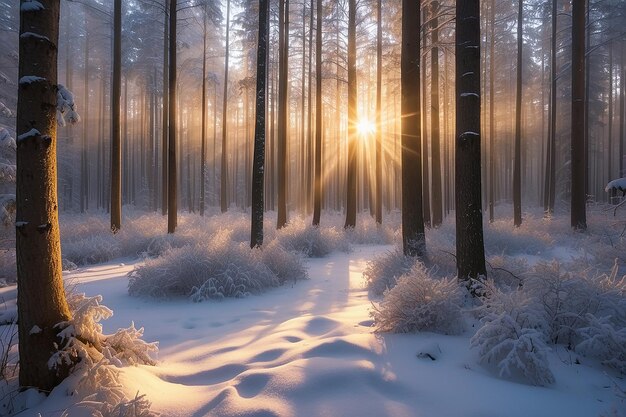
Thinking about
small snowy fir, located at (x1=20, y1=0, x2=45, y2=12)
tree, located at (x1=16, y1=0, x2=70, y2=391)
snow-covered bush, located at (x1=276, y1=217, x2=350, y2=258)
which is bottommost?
snow-covered bush, located at (x1=276, y1=217, x2=350, y2=258)

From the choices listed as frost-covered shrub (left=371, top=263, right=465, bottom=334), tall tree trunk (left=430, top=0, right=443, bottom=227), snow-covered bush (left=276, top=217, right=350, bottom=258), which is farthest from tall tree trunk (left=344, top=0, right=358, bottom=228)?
frost-covered shrub (left=371, top=263, right=465, bottom=334)

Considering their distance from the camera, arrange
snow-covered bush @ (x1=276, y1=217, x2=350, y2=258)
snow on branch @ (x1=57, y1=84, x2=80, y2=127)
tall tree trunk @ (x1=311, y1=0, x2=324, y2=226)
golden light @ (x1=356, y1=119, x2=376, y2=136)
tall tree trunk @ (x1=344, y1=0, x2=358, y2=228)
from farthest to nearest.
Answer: golden light @ (x1=356, y1=119, x2=376, y2=136) < tall tree trunk @ (x1=344, y1=0, x2=358, y2=228) < tall tree trunk @ (x1=311, y1=0, x2=324, y2=226) < snow-covered bush @ (x1=276, y1=217, x2=350, y2=258) < snow on branch @ (x1=57, y1=84, x2=80, y2=127)

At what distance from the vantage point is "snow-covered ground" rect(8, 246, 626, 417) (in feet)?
7.78

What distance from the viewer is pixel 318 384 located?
2.63m

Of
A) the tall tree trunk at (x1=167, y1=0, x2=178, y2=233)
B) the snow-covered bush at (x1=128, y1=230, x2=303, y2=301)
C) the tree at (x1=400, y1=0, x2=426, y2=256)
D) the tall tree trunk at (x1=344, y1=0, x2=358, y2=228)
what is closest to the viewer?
the snow-covered bush at (x1=128, y1=230, x2=303, y2=301)

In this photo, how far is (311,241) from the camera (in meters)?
11.3

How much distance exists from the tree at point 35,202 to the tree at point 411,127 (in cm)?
601

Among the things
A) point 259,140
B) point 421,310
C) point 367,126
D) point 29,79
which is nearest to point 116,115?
point 259,140

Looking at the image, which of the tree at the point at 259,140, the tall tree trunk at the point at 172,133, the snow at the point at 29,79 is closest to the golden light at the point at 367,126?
the tree at the point at 259,140

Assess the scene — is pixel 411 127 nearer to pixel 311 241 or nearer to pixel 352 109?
pixel 311 241

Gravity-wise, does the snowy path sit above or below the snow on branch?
below

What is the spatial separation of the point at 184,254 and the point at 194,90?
31.4 meters

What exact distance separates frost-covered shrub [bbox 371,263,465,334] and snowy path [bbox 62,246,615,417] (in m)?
0.15

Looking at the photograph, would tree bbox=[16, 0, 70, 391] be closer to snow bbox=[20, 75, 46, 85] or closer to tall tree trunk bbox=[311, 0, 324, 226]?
snow bbox=[20, 75, 46, 85]
